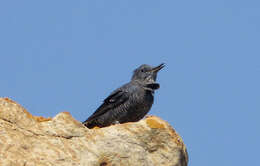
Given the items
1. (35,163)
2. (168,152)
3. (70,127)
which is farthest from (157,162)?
(35,163)

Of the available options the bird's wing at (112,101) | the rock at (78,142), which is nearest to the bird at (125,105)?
the bird's wing at (112,101)

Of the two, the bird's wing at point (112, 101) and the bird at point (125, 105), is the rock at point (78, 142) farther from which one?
the bird's wing at point (112, 101)

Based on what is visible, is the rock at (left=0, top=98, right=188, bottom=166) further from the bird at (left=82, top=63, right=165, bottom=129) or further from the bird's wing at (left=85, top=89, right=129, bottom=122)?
the bird's wing at (left=85, top=89, right=129, bottom=122)

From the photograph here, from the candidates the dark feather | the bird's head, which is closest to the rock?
the dark feather

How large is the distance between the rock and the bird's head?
473 cm

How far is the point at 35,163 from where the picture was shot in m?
10.8

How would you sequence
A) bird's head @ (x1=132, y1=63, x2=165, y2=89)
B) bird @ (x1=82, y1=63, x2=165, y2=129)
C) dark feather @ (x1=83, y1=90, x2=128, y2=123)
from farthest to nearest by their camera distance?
1. bird's head @ (x1=132, y1=63, x2=165, y2=89)
2. dark feather @ (x1=83, y1=90, x2=128, y2=123)
3. bird @ (x1=82, y1=63, x2=165, y2=129)

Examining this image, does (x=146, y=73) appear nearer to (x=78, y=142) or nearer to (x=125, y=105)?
(x=125, y=105)

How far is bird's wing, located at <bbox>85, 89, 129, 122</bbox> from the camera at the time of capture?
17.1 meters

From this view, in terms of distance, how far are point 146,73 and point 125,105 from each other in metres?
1.75

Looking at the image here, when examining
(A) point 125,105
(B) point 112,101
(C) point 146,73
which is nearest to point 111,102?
(B) point 112,101

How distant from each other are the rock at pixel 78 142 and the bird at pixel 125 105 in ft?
11.5

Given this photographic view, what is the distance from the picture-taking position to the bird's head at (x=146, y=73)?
18.1 m

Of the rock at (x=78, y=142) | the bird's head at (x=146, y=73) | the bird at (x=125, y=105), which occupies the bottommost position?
Result: the rock at (x=78, y=142)
